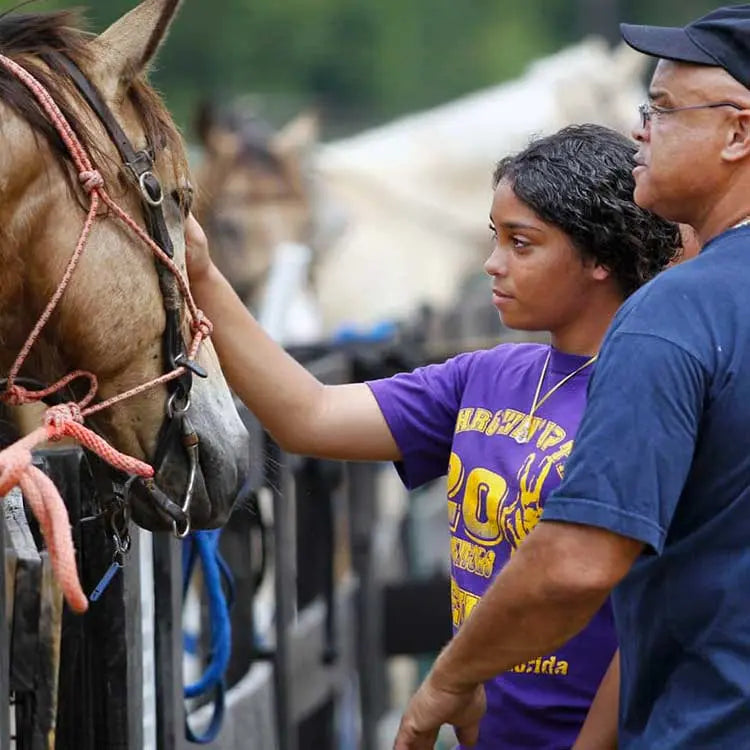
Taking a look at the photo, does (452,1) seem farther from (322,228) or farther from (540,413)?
(540,413)

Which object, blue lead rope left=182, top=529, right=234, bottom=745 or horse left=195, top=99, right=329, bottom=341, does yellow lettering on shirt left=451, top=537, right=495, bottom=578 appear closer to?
blue lead rope left=182, top=529, right=234, bottom=745

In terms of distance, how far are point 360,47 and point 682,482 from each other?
120 ft

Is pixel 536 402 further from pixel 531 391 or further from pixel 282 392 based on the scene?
pixel 282 392

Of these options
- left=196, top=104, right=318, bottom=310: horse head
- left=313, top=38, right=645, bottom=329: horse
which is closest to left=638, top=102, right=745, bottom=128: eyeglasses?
left=196, top=104, right=318, bottom=310: horse head

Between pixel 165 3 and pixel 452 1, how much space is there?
38.8m

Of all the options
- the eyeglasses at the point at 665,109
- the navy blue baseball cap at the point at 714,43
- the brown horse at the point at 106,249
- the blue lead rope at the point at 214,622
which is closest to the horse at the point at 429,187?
the blue lead rope at the point at 214,622

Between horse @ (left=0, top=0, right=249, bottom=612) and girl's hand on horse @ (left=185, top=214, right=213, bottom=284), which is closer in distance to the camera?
horse @ (left=0, top=0, right=249, bottom=612)

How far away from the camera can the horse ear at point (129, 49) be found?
284 centimetres

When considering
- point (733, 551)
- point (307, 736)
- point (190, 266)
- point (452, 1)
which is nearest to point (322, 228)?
point (307, 736)

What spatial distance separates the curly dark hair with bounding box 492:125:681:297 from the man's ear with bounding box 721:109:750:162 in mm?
456

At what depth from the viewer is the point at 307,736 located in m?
5.77

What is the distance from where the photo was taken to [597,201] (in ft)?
9.23

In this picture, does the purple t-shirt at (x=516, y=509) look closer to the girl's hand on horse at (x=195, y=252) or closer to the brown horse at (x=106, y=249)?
the brown horse at (x=106, y=249)

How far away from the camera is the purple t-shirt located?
8.93 ft
